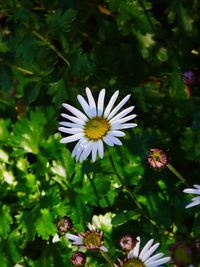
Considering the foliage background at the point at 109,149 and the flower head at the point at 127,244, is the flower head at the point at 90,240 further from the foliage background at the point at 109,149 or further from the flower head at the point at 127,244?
the foliage background at the point at 109,149

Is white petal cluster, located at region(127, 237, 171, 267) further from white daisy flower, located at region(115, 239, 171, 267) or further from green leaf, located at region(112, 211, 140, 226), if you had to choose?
green leaf, located at region(112, 211, 140, 226)

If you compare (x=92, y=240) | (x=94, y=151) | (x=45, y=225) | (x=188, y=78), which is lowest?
(x=92, y=240)

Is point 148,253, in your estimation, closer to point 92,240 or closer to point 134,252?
point 134,252

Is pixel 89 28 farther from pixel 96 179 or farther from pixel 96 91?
pixel 96 179

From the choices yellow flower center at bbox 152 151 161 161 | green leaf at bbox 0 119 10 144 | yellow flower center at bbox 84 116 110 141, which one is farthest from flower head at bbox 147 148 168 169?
green leaf at bbox 0 119 10 144

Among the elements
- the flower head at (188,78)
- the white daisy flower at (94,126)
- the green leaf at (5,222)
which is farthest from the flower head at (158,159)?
the green leaf at (5,222)

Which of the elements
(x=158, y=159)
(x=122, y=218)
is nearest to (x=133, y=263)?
(x=122, y=218)
